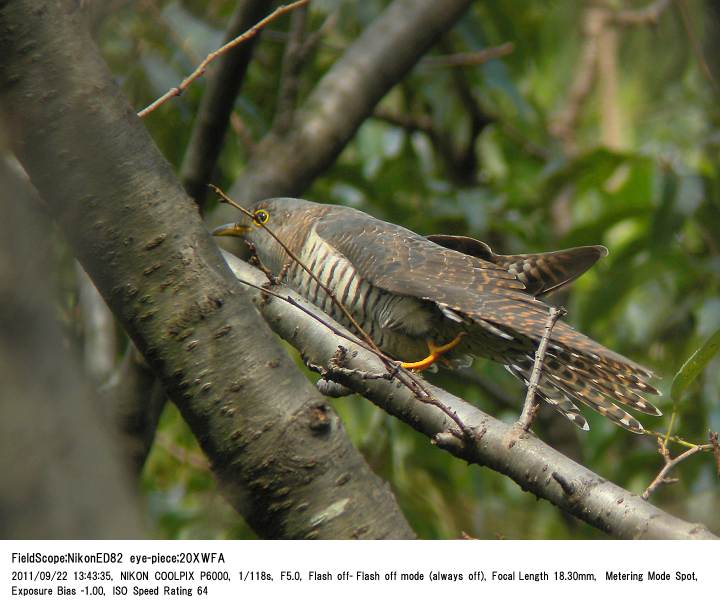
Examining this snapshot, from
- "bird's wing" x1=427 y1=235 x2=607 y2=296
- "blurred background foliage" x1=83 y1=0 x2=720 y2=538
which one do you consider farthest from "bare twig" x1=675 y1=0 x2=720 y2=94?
"bird's wing" x1=427 y1=235 x2=607 y2=296

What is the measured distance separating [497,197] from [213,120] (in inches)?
77.4

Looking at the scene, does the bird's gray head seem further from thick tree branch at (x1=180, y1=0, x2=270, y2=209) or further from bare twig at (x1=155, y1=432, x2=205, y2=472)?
bare twig at (x1=155, y1=432, x2=205, y2=472)

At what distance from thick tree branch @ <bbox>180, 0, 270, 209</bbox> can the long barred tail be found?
113 centimetres

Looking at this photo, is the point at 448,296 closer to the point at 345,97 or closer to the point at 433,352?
the point at 433,352

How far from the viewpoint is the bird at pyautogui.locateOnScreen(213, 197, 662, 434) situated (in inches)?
98.0

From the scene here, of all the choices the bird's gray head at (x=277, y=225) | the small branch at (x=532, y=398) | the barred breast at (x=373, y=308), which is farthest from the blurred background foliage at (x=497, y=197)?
the small branch at (x=532, y=398)

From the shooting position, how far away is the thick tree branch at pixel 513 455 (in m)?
1.51

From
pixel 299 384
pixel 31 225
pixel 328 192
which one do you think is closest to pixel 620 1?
pixel 328 192

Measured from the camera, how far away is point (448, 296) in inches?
105

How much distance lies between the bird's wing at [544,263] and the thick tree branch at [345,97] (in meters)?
0.70

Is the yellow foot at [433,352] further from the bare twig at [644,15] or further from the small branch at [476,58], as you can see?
the bare twig at [644,15]

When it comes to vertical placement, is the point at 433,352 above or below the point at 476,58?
below

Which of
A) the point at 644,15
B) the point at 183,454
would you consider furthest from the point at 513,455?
the point at 644,15

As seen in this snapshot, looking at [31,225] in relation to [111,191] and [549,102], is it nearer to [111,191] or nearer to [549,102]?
[111,191]
